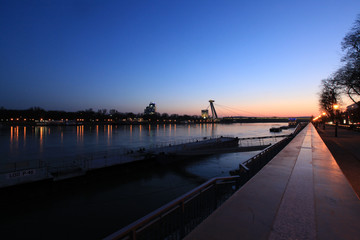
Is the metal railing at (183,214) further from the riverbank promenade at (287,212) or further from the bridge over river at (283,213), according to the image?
the riverbank promenade at (287,212)

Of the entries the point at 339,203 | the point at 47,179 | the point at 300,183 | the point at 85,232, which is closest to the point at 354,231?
the point at 339,203

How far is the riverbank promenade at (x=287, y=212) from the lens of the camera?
3.01 m

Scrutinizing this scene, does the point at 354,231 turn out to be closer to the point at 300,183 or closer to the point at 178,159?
the point at 300,183

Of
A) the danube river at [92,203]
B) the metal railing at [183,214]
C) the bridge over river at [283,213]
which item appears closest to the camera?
the bridge over river at [283,213]

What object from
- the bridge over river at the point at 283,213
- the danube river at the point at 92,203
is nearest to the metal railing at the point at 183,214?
the bridge over river at the point at 283,213

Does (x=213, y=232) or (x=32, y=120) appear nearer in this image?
(x=213, y=232)

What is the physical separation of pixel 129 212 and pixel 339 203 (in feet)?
39.4

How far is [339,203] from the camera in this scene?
13.5 ft

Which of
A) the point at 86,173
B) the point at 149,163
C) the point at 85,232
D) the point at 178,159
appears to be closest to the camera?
the point at 85,232

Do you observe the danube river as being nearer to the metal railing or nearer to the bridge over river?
the metal railing

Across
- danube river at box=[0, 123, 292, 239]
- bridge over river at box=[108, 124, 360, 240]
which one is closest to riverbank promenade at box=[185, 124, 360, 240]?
bridge over river at box=[108, 124, 360, 240]

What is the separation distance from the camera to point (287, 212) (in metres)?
3.65

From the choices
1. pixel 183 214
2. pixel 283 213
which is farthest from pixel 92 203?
pixel 283 213

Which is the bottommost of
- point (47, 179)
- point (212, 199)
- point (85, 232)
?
point (85, 232)
